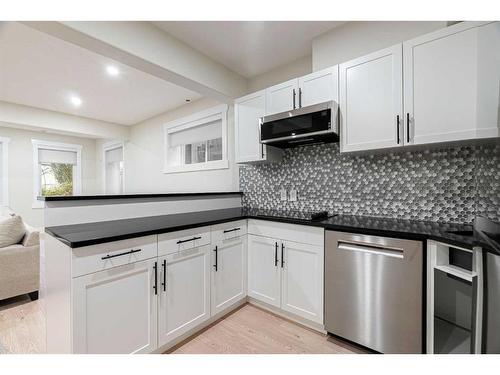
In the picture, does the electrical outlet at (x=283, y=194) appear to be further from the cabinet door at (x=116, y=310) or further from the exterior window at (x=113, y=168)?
the exterior window at (x=113, y=168)

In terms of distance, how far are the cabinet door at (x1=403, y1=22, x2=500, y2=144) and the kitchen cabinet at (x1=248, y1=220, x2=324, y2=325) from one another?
1072 millimetres

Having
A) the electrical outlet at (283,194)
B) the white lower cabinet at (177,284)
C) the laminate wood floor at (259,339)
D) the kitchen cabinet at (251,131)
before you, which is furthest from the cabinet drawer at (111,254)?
the electrical outlet at (283,194)

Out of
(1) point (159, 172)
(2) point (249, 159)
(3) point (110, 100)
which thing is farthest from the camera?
(1) point (159, 172)

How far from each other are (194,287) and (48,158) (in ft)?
19.8

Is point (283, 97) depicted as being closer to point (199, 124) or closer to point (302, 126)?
point (302, 126)

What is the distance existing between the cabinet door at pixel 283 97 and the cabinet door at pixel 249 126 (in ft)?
0.25

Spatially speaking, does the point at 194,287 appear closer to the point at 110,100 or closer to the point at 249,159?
the point at 249,159

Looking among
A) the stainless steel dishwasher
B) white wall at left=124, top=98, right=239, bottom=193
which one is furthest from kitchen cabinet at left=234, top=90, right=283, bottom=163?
the stainless steel dishwasher

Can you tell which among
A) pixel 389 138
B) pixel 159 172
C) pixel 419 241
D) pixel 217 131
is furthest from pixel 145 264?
pixel 159 172

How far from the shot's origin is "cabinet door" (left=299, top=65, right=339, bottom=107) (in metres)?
2.01

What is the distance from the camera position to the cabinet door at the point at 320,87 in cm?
201

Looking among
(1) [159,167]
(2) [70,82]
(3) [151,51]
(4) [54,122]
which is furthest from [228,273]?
(4) [54,122]

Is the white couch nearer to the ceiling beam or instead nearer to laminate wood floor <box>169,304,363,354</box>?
laminate wood floor <box>169,304,363,354</box>

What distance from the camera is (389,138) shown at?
1.77 m
